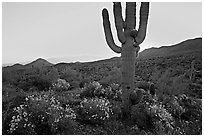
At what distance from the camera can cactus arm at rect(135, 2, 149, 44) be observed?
7715mm

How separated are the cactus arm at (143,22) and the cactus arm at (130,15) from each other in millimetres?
320

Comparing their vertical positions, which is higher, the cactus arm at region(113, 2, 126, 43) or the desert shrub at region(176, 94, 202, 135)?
the cactus arm at region(113, 2, 126, 43)

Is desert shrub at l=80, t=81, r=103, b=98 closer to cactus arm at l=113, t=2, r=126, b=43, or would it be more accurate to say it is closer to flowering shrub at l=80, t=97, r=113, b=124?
flowering shrub at l=80, t=97, r=113, b=124

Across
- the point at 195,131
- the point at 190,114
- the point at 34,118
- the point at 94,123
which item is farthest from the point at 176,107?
the point at 34,118

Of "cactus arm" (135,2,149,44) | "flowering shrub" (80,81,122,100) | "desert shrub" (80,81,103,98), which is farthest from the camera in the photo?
"desert shrub" (80,81,103,98)

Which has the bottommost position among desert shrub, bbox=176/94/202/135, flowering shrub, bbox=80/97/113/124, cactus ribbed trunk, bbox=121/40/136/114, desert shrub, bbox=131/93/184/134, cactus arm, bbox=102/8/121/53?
desert shrub, bbox=176/94/202/135

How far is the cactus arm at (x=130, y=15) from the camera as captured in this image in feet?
24.8

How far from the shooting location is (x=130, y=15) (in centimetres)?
761

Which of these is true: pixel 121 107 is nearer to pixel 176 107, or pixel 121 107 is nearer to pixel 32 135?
pixel 176 107

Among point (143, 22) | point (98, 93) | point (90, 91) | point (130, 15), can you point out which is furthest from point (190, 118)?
point (130, 15)

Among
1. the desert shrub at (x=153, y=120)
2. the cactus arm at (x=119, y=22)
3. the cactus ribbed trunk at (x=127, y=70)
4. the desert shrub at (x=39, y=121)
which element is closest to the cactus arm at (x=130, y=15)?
the cactus arm at (x=119, y=22)

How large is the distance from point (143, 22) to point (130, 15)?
581 mm

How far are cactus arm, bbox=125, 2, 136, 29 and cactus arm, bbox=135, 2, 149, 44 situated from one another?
1.05 ft

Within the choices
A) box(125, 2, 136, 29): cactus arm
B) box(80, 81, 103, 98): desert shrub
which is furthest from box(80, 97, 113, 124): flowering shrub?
box(125, 2, 136, 29): cactus arm
